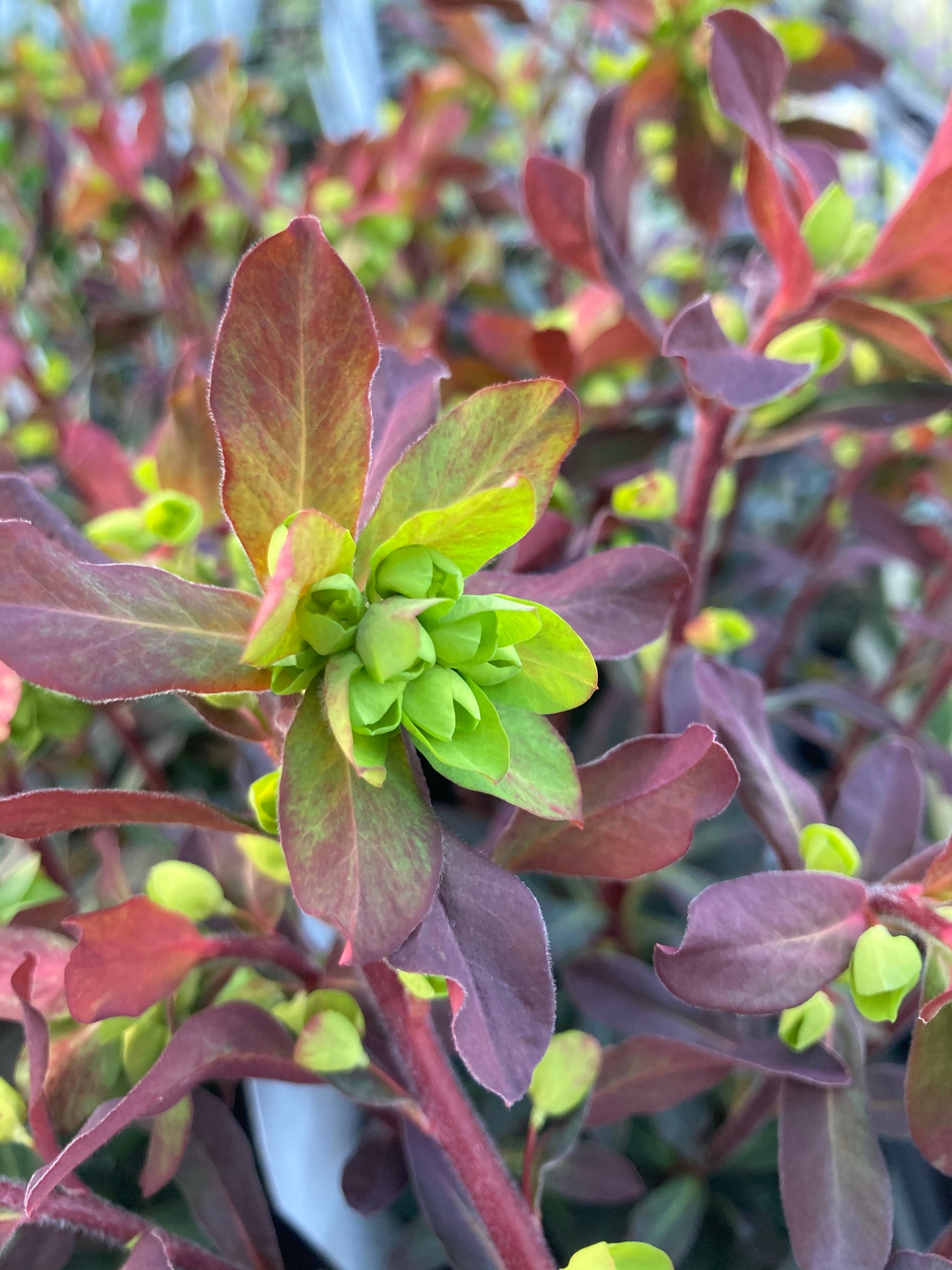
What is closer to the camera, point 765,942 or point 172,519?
point 765,942

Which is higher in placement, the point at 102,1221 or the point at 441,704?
the point at 441,704

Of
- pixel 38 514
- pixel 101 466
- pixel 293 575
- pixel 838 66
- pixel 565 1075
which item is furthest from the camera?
pixel 838 66

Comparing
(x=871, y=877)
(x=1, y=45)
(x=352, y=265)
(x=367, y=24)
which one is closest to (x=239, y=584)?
(x=871, y=877)

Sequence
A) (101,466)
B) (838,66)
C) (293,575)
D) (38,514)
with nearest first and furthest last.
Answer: (293,575) < (38,514) < (101,466) < (838,66)

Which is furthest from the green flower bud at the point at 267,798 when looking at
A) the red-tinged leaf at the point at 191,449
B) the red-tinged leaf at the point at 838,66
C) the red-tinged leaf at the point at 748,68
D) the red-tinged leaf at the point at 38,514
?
the red-tinged leaf at the point at 838,66

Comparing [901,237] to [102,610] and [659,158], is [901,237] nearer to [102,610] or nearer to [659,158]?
[102,610]

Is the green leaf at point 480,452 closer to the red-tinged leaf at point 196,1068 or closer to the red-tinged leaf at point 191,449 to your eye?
the red-tinged leaf at point 196,1068

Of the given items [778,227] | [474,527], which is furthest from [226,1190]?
[778,227]

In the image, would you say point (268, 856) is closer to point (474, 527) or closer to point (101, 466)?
point (474, 527)
